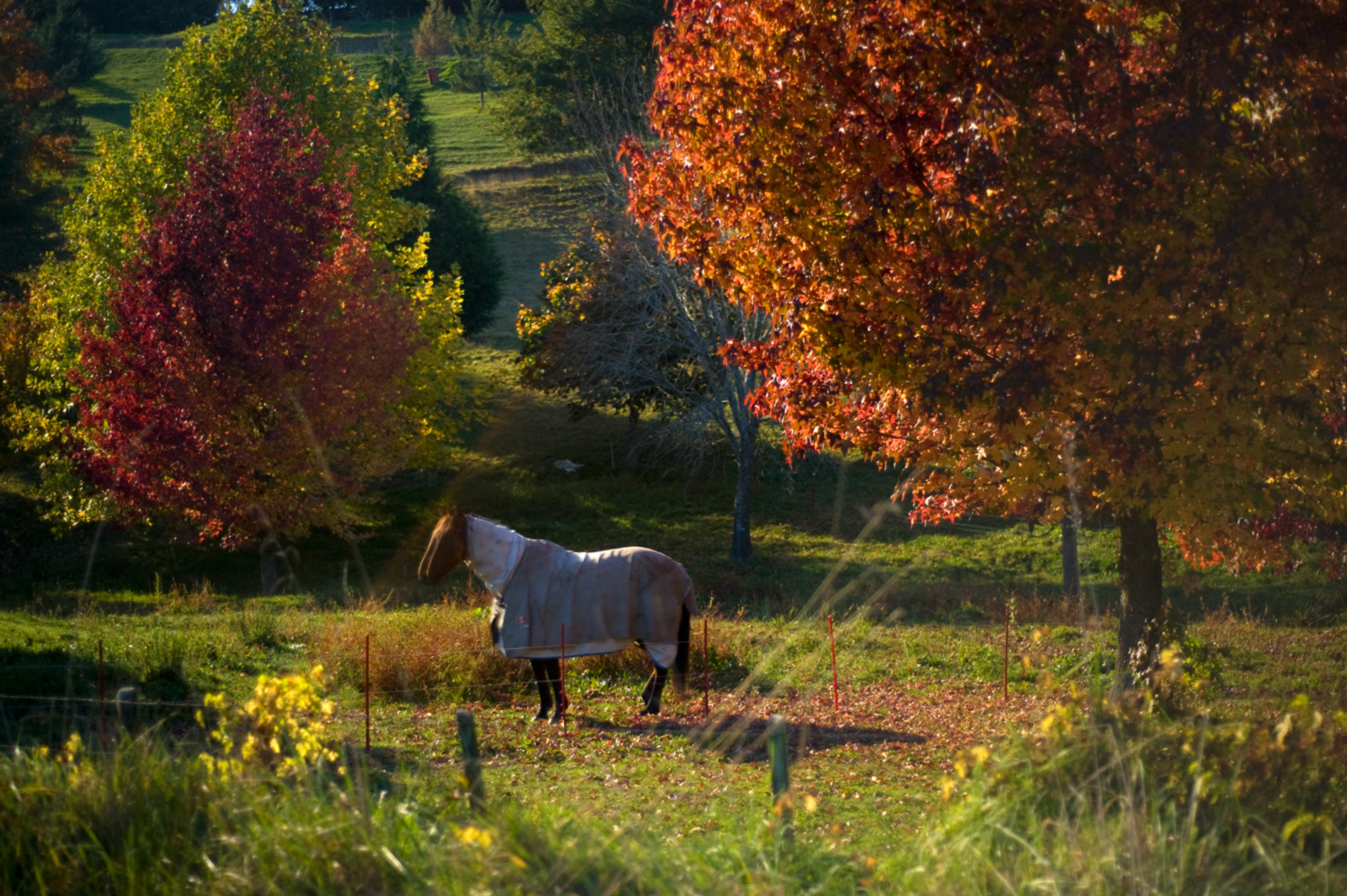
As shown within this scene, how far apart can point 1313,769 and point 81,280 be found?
2592cm

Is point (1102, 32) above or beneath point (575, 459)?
above

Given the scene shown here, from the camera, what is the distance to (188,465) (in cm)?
1922

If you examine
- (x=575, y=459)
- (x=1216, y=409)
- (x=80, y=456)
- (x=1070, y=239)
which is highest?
(x=1070, y=239)

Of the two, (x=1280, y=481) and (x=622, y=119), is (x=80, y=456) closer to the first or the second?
(x=622, y=119)

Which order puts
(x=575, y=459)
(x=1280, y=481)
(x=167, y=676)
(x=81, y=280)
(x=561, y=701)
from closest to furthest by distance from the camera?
(x=1280, y=481) → (x=561, y=701) → (x=167, y=676) → (x=81, y=280) → (x=575, y=459)

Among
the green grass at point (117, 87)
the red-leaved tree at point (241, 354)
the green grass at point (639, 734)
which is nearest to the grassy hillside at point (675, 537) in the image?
the red-leaved tree at point (241, 354)

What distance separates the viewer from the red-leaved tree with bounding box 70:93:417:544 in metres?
18.9

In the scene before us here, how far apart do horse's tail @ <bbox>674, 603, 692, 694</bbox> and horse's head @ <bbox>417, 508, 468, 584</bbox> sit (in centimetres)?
224

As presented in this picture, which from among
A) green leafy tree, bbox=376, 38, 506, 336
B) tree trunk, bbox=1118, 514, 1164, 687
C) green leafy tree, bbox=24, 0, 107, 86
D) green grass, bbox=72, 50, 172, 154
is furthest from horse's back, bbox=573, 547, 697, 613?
green grass, bbox=72, 50, 172, 154

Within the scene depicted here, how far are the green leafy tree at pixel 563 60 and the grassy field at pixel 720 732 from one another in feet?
59.6

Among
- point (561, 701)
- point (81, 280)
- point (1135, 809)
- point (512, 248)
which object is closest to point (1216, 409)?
point (1135, 809)

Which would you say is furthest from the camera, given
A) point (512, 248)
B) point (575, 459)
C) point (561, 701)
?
point (512, 248)

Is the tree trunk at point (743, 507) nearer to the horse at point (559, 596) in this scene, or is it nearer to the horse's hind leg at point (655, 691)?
the horse at point (559, 596)

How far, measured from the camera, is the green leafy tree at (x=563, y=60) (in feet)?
130
